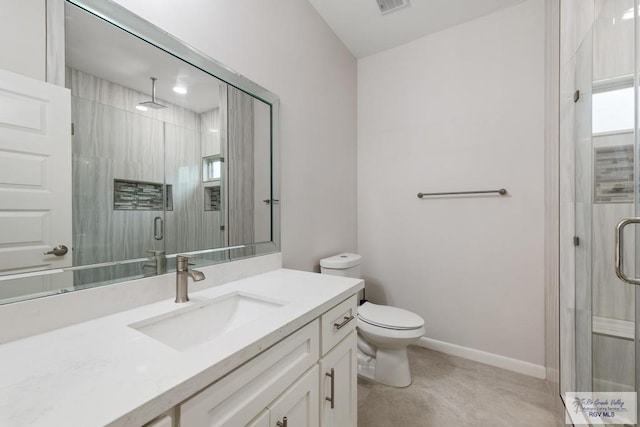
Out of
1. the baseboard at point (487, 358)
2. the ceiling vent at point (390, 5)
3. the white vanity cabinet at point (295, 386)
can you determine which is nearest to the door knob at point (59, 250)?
the white vanity cabinet at point (295, 386)

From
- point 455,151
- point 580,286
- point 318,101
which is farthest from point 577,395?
point 318,101

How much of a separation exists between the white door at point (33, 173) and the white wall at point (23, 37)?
0.03 metres

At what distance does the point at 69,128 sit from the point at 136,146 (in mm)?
180

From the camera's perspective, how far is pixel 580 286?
132 centimetres

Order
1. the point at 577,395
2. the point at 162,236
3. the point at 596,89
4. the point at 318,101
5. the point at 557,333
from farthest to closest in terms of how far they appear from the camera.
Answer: the point at 318,101, the point at 557,333, the point at 577,395, the point at 596,89, the point at 162,236

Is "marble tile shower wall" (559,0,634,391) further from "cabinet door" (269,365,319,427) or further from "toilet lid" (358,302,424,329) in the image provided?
"cabinet door" (269,365,319,427)

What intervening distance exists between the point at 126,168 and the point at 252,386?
78cm

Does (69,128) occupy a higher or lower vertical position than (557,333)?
higher

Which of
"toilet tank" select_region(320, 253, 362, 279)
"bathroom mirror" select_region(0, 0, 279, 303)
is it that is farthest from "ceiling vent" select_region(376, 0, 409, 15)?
"toilet tank" select_region(320, 253, 362, 279)

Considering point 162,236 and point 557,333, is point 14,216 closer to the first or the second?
point 162,236

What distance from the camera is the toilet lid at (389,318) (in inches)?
64.3

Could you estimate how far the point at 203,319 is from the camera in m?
0.95

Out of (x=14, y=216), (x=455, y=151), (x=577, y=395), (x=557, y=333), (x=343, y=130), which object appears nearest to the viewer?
(x=14, y=216)

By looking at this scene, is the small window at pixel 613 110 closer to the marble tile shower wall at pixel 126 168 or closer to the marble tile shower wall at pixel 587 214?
the marble tile shower wall at pixel 587 214
